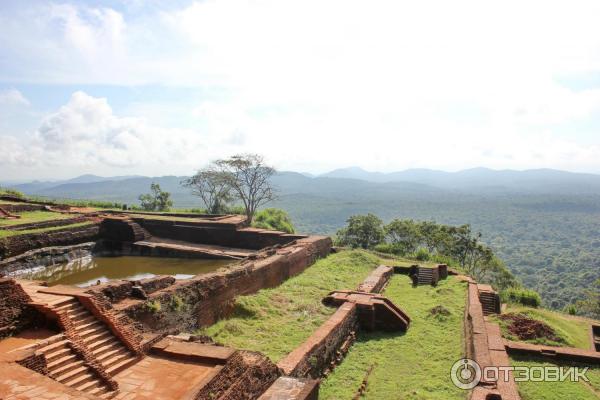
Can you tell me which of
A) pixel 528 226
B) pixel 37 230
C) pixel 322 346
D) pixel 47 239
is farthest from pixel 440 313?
pixel 528 226

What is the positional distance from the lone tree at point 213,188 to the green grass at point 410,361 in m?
27.5

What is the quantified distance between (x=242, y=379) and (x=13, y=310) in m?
3.62

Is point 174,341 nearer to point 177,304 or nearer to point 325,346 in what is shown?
point 177,304

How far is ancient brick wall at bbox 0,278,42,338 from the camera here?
6258 mm

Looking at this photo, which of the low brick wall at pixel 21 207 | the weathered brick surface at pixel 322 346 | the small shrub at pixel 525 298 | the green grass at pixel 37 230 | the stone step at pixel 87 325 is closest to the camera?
the stone step at pixel 87 325

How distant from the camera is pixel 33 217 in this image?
63.4ft

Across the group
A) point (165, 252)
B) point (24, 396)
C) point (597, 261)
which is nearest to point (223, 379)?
point (24, 396)

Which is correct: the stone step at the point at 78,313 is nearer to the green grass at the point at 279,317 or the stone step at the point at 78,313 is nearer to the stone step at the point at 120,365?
the stone step at the point at 120,365

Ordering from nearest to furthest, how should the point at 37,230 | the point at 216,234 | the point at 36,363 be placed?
the point at 36,363
the point at 37,230
the point at 216,234

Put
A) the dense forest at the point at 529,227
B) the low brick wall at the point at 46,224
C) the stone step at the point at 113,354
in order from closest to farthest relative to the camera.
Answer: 1. the stone step at the point at 113,354
2. the low brick wall at the point at 46,224
3. the dense forest at the point at 529,227

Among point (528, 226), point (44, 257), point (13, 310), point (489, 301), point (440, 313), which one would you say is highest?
point (13, 310)

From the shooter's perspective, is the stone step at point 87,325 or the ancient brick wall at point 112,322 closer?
the stone step at point 87,325

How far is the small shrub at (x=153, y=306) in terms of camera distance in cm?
848

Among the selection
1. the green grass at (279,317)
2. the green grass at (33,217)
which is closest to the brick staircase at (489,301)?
the green grass at (279,317)
